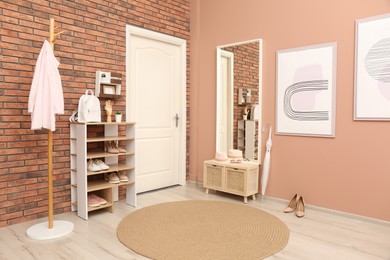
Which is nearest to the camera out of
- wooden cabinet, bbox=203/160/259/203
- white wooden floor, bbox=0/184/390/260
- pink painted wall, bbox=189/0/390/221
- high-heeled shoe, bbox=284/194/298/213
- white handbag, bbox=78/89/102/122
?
white wooden floor, bbox=0/184/390/260

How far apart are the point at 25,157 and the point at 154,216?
1.37 meters

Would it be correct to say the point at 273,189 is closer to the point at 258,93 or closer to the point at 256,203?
the point at 256,203

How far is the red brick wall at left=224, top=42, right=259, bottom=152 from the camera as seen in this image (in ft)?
12.3

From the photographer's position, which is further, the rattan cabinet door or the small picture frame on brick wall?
the rattan cabinet door

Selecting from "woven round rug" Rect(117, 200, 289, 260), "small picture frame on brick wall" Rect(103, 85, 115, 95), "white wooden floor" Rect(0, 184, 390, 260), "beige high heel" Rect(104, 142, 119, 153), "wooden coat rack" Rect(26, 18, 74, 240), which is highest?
"small picture frame on brick wall" Rect(103, 85, 115, 95)

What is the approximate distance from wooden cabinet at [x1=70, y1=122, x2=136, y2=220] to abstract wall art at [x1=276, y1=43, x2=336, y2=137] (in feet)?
5.78

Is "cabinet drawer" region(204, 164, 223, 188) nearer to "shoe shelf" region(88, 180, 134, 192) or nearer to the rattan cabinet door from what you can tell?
the rattan cabinet door

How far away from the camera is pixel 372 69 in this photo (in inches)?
114

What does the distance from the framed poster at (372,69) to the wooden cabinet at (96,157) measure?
2379mm

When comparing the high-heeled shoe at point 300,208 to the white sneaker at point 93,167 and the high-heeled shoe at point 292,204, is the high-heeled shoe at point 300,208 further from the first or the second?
the white sneaker at point 93,167

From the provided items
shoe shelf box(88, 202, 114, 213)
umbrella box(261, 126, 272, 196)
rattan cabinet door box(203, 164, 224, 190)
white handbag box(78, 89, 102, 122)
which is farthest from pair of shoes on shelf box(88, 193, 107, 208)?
umbrella box(261, 126, 272, 196)

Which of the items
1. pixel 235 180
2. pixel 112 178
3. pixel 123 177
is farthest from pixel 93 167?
pixel 235 180

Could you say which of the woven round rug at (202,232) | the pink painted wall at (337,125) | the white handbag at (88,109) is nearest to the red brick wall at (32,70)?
the white handbag at (88,109)

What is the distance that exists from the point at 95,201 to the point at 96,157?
45 centimetres
